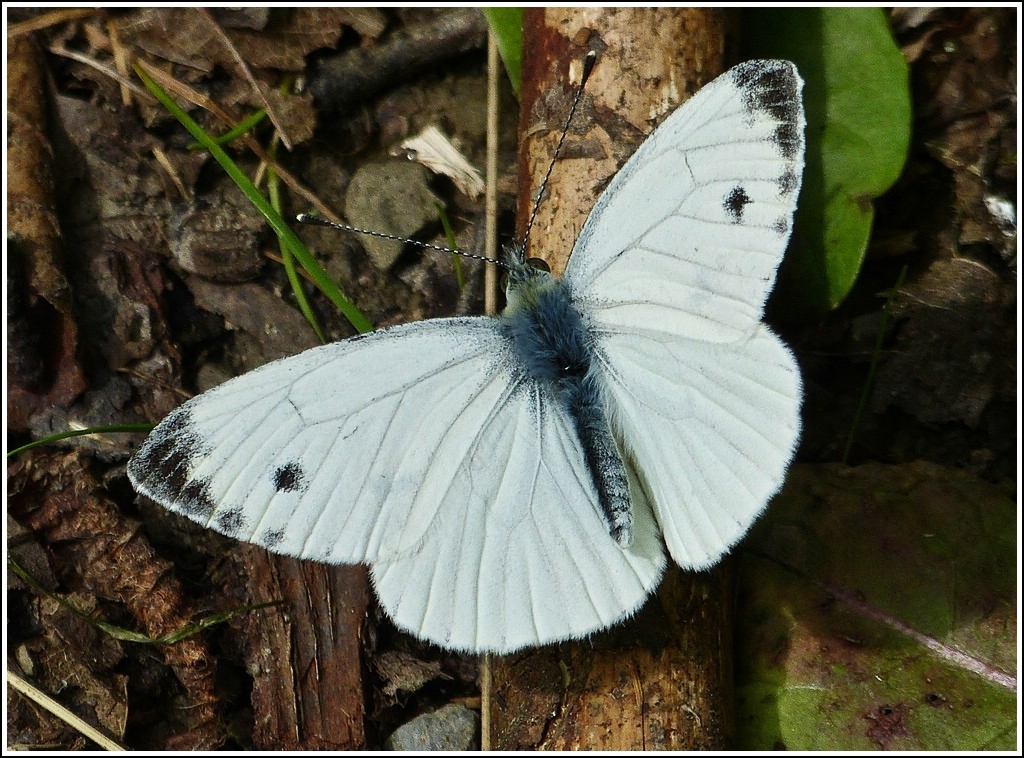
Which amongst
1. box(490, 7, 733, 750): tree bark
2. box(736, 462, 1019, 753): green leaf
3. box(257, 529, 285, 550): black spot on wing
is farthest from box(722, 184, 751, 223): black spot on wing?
box(257, 529, 285, 550): black spot on wing

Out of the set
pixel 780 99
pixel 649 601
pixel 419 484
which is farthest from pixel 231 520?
pixel 780 99

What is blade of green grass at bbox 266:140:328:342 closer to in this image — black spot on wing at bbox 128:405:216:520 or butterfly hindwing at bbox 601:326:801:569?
black spot on wing at bbox 128:405:216:520

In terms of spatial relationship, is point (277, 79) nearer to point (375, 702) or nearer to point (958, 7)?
point (375, 702)

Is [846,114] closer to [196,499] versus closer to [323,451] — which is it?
[323,451]

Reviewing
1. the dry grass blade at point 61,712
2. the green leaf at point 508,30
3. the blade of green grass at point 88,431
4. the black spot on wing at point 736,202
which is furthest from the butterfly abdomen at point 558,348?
the dry grass blade at point 61,712

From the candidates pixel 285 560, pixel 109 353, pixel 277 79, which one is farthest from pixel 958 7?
pixel 109 353

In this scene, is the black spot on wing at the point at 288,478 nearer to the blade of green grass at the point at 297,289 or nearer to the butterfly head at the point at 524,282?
the butterfly head at the point at 524,282
